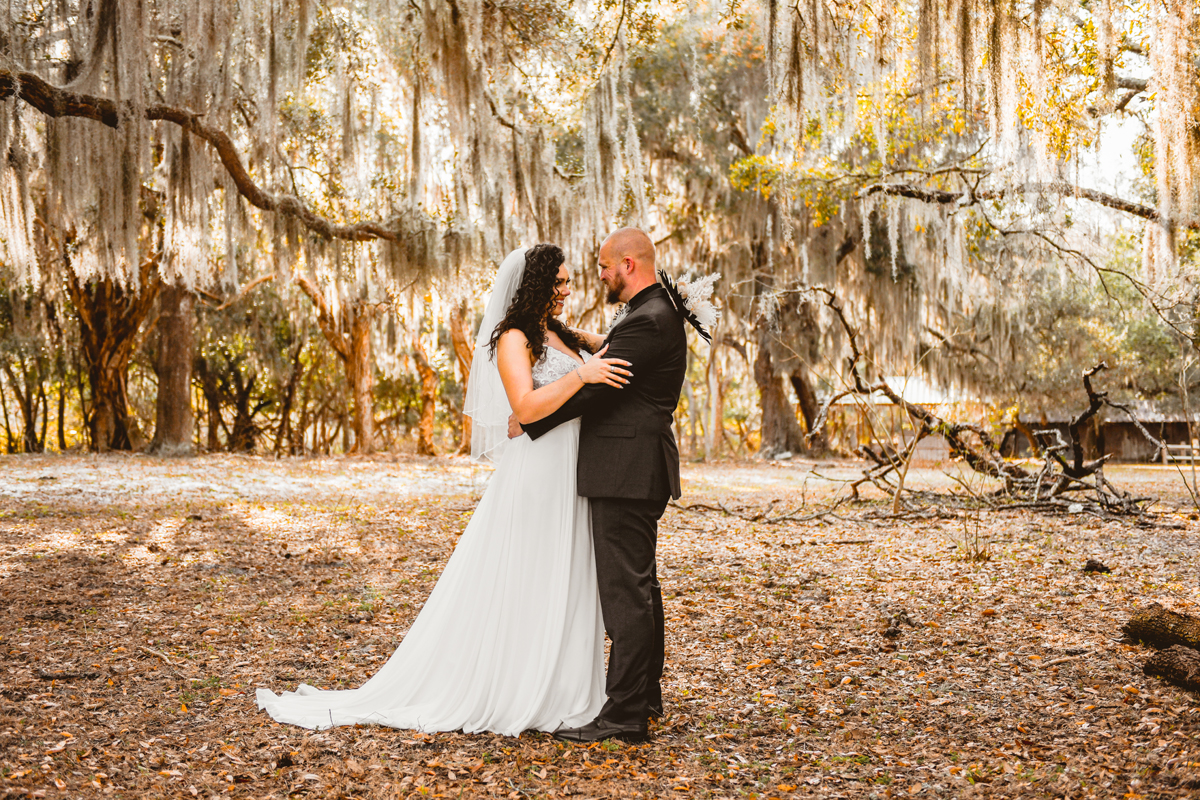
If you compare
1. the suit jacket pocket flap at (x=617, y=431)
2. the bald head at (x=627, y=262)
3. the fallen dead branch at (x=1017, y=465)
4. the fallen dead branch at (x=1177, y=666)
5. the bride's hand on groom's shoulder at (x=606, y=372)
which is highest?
the bald head at (x=627, y=262)

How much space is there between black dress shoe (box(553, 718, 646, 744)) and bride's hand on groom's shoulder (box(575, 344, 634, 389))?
1.09m

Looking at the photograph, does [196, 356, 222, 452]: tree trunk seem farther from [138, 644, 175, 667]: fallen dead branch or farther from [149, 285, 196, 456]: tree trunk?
[138, 644, 175, 667]: fallen dead branch

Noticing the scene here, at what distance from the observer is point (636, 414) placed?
2.69 meters

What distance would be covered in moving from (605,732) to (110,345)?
13.7 metres

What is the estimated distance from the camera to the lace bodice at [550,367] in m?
2.85

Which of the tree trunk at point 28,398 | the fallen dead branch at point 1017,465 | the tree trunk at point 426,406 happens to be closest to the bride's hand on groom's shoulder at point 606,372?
the fallen dead branch at point 1017,465

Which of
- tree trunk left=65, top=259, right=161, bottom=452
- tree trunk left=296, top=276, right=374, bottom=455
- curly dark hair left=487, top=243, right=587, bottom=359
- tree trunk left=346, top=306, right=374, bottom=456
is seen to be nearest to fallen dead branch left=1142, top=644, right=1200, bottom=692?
curly dark hair left=487, top=243, right=587, bottom=359

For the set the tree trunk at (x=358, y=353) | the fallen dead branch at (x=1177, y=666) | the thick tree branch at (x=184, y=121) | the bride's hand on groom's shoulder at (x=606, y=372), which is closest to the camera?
the bride's hand on groom's shoulder at (x=606, y=372)

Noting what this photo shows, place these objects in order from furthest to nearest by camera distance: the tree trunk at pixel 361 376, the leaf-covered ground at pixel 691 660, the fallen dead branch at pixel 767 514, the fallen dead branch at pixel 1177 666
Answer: the tree trunk at pixel 361 376 < the fallen dead branch at pixel 767 514 < the fallen dead branch at pixel 1177 666 < the leaf-covered ground at pixel 691 660

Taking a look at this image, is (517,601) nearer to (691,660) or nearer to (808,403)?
(691,660)

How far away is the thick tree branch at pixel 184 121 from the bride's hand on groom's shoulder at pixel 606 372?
17.7ft

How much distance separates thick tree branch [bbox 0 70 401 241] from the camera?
238 inches

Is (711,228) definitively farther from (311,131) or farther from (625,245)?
(625,245)

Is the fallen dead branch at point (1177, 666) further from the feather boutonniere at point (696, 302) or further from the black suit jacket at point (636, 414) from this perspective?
the feather boutonniere at point (696, 302)
